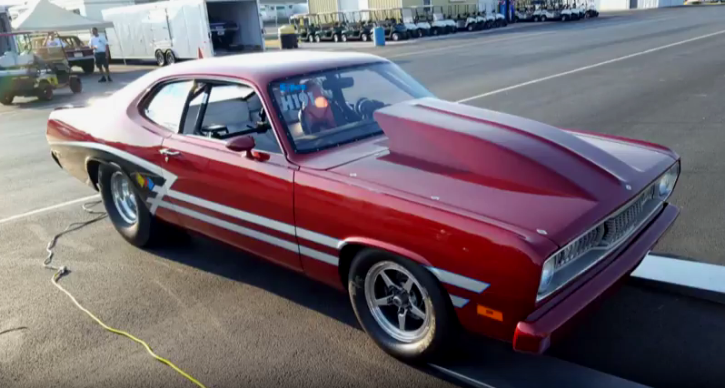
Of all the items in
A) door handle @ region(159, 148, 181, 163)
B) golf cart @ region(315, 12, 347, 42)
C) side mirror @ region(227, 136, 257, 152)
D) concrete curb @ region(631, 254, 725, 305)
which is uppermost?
golf cart @ region(315, 12, 347, 42)

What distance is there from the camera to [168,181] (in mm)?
4328

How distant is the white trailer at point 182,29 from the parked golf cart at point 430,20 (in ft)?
41.0

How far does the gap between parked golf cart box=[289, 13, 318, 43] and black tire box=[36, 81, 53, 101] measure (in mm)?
24052

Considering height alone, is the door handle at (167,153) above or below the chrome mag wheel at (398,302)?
above

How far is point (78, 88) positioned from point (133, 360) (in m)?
16.0

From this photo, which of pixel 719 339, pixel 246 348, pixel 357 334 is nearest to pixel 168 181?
pixel 246 348

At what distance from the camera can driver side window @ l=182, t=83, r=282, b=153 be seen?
166 inches

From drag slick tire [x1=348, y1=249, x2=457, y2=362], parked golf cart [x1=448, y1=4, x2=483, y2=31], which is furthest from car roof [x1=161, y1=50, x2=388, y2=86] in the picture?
parked golf cart [x1=448, y1=4, x2=483, y2=31]

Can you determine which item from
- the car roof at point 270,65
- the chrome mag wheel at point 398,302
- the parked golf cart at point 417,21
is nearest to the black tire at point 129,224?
the car roof at point 270,65

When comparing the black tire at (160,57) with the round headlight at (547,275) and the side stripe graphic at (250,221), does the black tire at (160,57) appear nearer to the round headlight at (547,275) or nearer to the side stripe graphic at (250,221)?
the side stripe graphic at (250,221)

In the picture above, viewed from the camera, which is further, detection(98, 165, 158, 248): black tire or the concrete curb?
detection(98, 165, 158, 248): black tire

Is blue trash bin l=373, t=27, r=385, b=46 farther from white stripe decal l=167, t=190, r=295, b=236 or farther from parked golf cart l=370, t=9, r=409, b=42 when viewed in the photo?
white stripe decal l=167, t=190, r=295, b=236

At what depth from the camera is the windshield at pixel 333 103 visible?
12.3 feet

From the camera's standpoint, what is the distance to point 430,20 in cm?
3659
